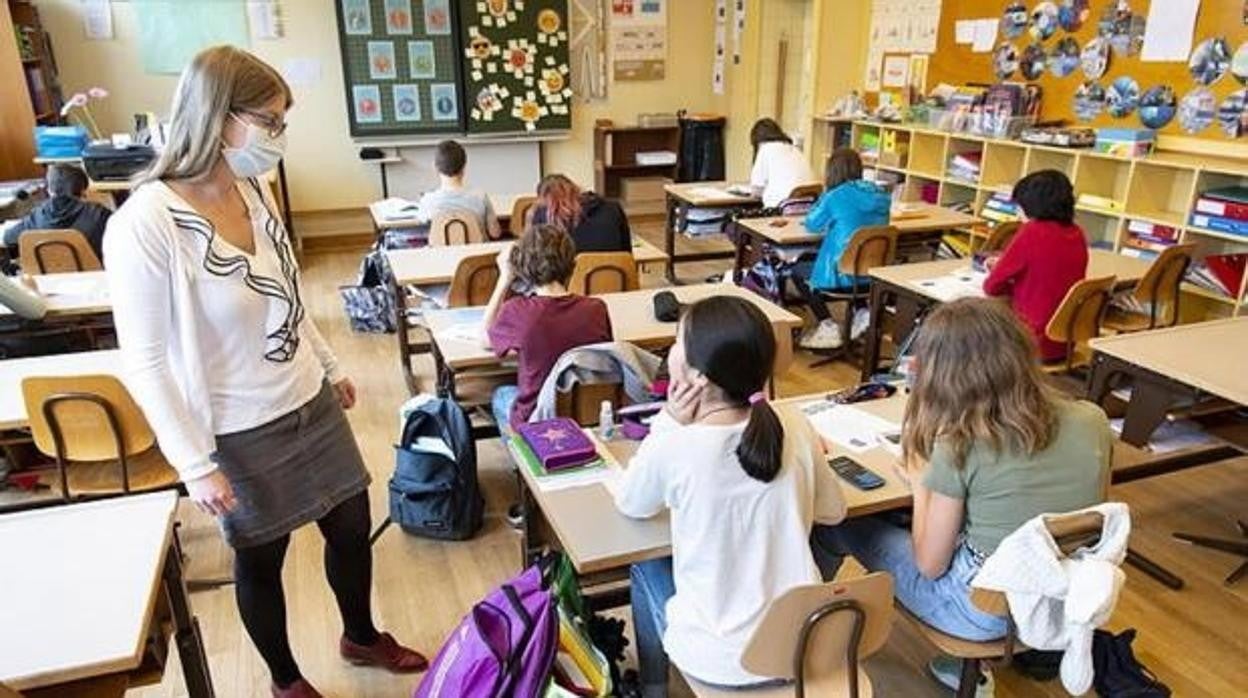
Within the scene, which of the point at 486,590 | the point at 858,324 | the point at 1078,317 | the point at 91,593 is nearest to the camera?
the point at 91,593

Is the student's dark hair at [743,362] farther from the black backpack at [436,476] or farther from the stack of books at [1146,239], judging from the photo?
the stack of books at [1146,239]

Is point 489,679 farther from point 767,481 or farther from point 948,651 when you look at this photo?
point 948,651

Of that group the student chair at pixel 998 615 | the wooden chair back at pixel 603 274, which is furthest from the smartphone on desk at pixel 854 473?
the wooden chair back at pixel 603 274

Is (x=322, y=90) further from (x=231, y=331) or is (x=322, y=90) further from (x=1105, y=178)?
(x=231, y=331)

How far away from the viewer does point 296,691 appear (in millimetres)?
1975

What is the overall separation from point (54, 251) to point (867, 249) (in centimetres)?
388

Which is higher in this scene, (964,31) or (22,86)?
(964,31)

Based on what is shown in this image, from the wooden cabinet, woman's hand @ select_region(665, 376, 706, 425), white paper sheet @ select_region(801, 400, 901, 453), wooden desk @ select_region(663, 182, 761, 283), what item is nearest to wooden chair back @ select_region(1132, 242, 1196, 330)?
white paper sheet @ select_region(801, 400, 901, 453)

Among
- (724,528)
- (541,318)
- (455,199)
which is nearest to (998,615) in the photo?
(724,528)

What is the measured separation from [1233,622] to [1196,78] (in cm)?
318

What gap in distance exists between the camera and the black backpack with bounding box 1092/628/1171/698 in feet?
6.96

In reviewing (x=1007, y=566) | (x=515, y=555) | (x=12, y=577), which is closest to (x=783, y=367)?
(x=515, y=555)

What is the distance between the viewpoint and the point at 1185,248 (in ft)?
11.0

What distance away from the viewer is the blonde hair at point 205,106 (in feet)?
4.87
